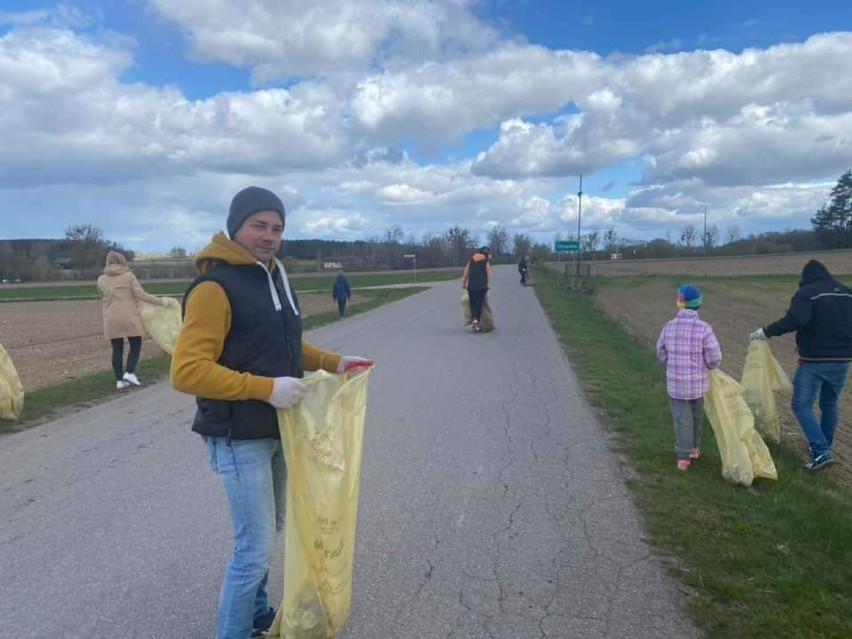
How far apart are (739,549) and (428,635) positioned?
2010mm

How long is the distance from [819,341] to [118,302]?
826 centimetres

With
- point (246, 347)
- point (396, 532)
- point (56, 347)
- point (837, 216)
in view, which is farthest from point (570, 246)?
point (837, 216)

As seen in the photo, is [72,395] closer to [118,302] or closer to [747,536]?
[118,302]

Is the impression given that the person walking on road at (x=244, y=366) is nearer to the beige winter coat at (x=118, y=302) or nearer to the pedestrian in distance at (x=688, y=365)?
the pedestrian in distance at (x=688, y=365)

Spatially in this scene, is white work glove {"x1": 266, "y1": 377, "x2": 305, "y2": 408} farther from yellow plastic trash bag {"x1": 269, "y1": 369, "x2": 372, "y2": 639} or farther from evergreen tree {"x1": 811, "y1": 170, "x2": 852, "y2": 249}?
evergreen tree {"x1": 811, "y1": 170, "x2": 852, "y2": 249}

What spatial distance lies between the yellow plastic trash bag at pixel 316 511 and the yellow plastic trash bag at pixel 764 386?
16.4 feet

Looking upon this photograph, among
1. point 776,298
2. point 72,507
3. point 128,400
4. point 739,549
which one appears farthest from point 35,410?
point 776,298

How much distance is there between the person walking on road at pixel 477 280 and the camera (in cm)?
1505

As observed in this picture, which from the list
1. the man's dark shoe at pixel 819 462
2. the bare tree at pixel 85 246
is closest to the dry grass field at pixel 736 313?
the man's dark shoe at pixel 819 462

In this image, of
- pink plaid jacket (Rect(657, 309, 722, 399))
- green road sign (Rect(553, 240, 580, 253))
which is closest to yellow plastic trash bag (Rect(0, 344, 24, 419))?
pink plaid jacket (Rect(657, 309, 722, 399))

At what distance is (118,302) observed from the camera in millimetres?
9141

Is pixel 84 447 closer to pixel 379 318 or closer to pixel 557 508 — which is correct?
pixel 557 508

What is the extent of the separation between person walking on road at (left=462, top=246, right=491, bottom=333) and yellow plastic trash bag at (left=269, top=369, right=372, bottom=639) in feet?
40.3

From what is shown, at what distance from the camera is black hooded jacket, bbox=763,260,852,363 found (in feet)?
19.0
